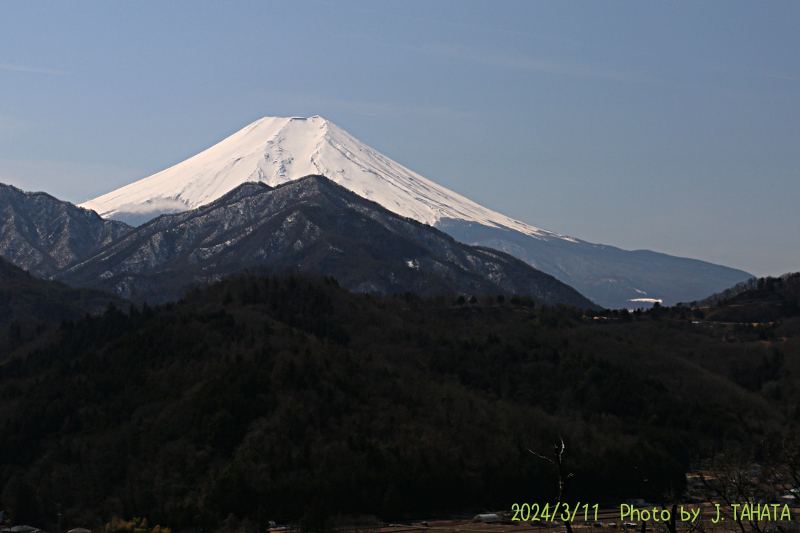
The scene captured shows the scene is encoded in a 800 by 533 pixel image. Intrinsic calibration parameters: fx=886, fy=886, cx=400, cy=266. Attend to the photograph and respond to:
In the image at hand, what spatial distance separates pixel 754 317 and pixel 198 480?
145 metres

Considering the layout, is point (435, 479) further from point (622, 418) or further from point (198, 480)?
point (622, 418)

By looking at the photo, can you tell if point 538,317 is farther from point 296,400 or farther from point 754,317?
point 296,400

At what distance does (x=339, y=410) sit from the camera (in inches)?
4301

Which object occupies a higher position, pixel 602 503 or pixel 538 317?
pixel 538 317

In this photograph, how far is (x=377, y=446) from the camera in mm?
99312

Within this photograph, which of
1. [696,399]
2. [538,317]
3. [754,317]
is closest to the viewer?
[696,399]

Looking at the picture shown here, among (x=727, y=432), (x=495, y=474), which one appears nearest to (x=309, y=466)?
(x=495, y=474)

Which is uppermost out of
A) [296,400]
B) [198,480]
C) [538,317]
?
[538,317]

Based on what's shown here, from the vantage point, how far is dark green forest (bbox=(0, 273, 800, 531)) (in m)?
91.2

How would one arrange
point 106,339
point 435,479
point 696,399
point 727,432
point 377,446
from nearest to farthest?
point 435,479, point 377,446, point 727,432, point 696,399, point 106,339

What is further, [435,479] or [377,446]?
[377,446]

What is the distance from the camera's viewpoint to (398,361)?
138625 mm

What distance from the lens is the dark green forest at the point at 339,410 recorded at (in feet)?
299

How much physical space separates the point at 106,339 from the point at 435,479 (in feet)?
237
